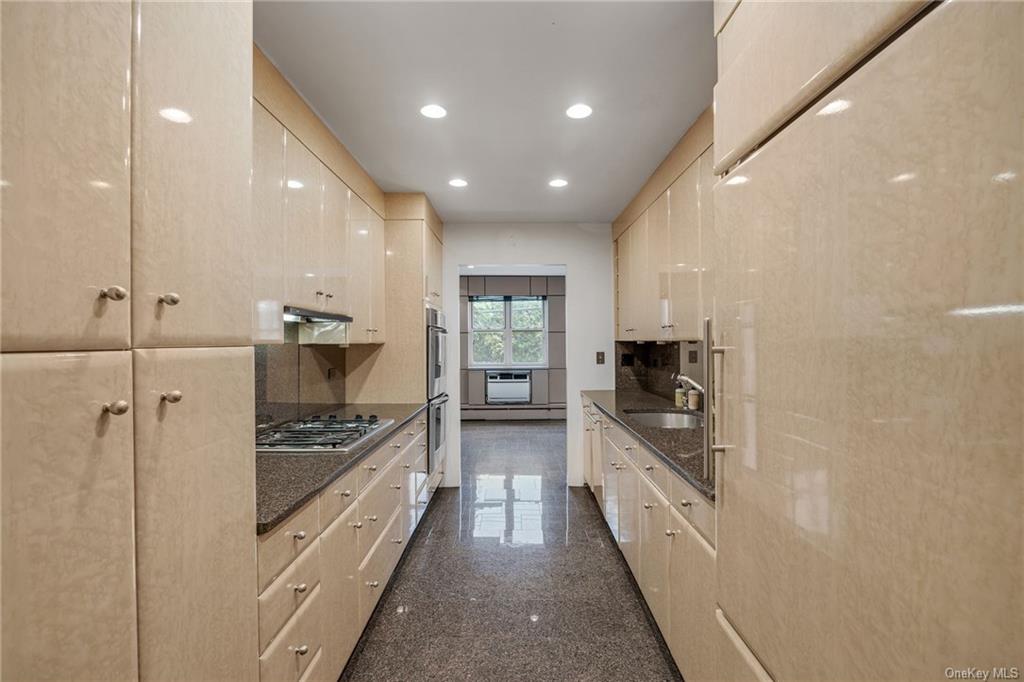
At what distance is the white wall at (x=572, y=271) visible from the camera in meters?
4.66

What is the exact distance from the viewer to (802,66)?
91 cm

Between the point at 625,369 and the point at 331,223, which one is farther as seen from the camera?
the point at 625,369

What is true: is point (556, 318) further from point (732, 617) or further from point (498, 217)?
point (732, 617)

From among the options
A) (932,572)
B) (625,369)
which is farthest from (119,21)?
(625,369)

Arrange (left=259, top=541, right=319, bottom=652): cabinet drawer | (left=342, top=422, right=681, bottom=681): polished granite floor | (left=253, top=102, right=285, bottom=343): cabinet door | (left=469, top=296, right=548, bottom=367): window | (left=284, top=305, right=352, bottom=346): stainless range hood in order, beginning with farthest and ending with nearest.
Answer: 1. (left=469, top=296, right=548, bottom=367): window
2. (left=284, top=305, right=352, bottom=346): stainless range hood
3. (left=342, top=422, right=681, bottom=681): polished granite floor
4. (left=253, top=102, right=285, bottom=343): cabinet door
5. (left=259, top=541, right=319, bottom=652): cabinet drawer

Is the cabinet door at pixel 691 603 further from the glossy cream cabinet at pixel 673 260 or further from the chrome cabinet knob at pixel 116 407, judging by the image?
the chrome cabinet knob at pixel 116 407

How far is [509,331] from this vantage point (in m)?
8.95

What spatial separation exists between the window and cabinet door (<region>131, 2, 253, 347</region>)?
25.5 ft

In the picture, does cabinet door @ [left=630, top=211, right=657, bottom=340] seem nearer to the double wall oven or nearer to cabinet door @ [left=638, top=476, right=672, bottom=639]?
cabinet door @ [left=638, top=476, right=672, bottom=639]

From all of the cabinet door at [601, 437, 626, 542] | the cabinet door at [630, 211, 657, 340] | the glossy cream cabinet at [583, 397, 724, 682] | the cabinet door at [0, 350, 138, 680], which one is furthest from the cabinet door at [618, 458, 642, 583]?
the cabinet door at [0, 350, 138, 680]

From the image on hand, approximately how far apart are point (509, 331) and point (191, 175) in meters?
8.02

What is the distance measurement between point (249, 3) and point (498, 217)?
3.37 metres

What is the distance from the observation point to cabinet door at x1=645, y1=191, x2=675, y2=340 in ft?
9.90

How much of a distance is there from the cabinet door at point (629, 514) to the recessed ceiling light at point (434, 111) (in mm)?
2054
